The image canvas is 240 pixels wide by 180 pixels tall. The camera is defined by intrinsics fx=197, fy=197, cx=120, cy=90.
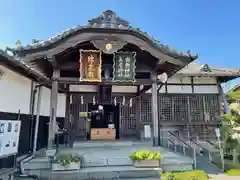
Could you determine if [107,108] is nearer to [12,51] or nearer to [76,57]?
[76,57]

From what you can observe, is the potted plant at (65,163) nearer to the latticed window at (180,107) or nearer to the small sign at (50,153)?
the small sign at (50,153)

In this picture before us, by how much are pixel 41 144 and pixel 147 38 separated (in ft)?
23.3

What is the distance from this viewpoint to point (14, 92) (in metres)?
7.27

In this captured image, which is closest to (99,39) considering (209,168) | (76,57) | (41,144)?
(76,57)

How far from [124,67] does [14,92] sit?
4.34 meters

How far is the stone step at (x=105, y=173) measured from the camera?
243 inches

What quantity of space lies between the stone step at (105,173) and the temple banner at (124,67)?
11.6ft

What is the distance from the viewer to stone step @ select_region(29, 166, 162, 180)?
20.2 ft

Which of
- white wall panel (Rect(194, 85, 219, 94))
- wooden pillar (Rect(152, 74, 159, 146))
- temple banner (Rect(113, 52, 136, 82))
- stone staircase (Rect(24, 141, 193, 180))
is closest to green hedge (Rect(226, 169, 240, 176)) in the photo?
stone staircase (Rect(24, 141, 193, 180))

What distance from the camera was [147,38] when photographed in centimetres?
805

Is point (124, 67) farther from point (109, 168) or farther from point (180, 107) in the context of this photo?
point (180, 107)

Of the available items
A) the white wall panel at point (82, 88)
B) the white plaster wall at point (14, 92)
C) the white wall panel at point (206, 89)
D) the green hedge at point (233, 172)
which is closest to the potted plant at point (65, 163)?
the white plaster wall at point (14, 92)

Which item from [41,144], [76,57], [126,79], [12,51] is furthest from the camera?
[41,144]

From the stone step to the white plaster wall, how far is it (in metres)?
2.43
